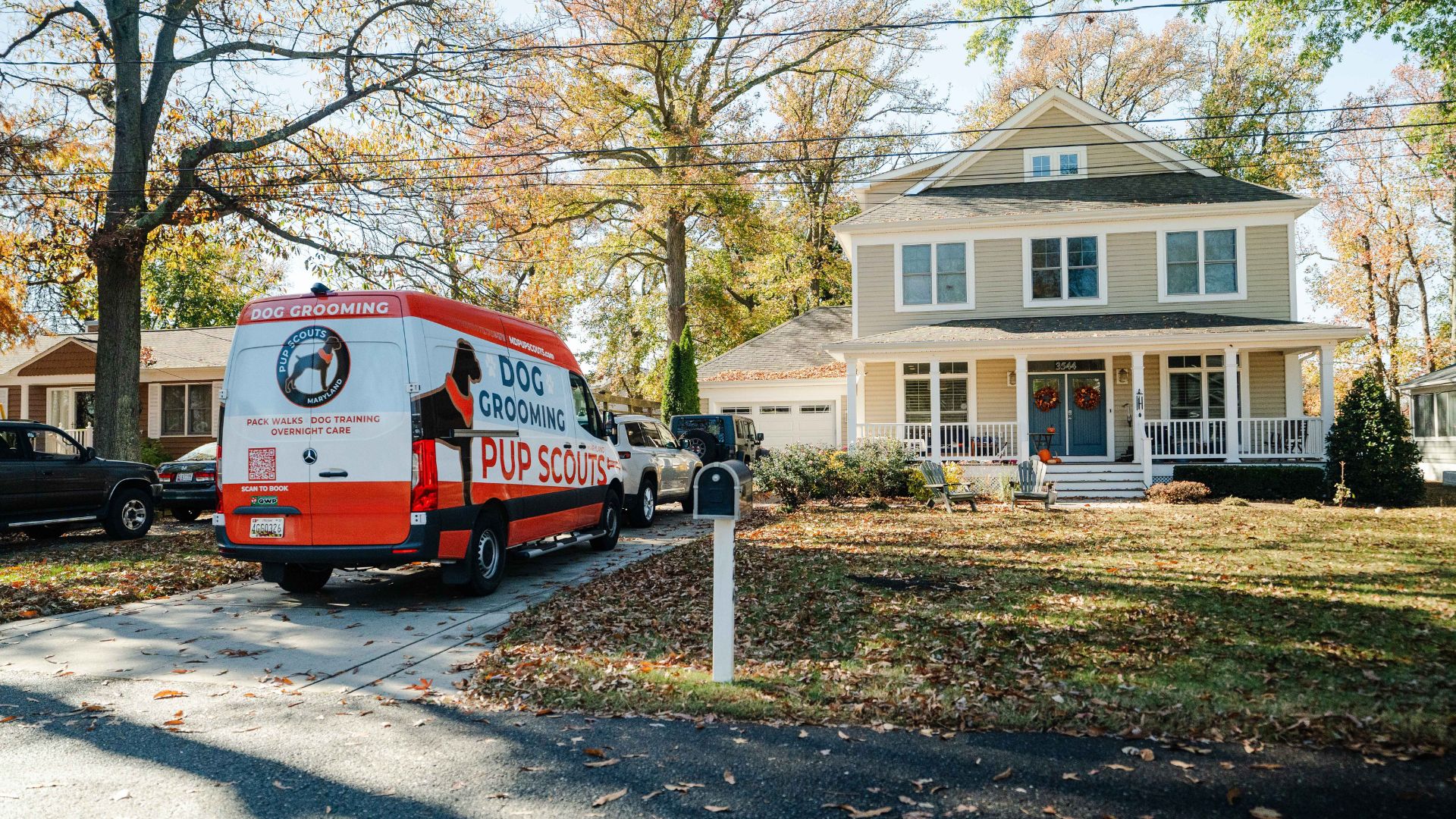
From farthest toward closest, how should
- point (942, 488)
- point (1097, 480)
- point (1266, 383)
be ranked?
point (1266, 383) < point (1097, 480) < point (942, 488)

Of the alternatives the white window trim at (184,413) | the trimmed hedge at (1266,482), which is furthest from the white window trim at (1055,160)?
the white window trim at (184,413)

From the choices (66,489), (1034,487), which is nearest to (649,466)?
(1034,487)

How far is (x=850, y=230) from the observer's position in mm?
22266

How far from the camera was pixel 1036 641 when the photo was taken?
654 centimetres

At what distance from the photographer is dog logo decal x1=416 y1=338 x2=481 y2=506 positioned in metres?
7.96

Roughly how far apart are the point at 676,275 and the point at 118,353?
19229 mm

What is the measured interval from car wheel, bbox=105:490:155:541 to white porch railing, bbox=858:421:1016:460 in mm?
13653

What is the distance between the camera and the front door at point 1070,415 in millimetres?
21984

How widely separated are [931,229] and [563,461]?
14107mm

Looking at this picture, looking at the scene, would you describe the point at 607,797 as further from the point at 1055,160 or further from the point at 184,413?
the point at 184,413

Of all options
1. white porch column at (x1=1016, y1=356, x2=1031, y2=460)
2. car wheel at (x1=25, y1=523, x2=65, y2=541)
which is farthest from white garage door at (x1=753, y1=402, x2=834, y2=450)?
car wheel at (x1=25, y1=523, x2=65, y2=541)

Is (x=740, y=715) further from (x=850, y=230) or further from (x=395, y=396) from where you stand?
(x=850, y=230)

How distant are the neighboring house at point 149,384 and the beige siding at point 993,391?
803 inches

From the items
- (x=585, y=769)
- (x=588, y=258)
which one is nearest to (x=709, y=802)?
(x=585, y=769)
